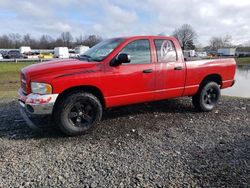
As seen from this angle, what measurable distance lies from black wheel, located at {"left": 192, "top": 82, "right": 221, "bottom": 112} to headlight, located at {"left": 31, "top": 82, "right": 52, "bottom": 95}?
3.72 m

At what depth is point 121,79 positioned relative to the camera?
5.24 m

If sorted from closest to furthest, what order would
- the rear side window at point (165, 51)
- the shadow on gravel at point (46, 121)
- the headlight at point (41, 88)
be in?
the headlight at point (41, 88)
the shadow on gravel at point (46, 121)
the rear side window at point (165, 51)

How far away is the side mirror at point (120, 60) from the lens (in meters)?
5.03

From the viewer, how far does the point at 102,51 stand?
5594 millimetres

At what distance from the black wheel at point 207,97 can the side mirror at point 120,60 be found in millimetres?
2403

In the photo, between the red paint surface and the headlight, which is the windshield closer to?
the red paint surface

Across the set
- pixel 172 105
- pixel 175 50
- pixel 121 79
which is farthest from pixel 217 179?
pixel 172 105

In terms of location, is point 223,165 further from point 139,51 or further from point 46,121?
point 46,121

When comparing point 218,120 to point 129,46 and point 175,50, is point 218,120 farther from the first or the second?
point 129,46

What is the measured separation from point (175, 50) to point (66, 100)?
9.26ft

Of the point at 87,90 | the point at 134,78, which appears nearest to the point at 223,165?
the point at 134,78

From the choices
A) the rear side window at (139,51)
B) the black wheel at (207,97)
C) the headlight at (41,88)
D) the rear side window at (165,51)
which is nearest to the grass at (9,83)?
the headlight at (41,88)

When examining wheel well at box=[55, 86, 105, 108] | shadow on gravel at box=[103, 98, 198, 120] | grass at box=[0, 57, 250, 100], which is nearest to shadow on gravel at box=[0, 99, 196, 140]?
shadow on gravel at box=[103, 98, 198, 120]

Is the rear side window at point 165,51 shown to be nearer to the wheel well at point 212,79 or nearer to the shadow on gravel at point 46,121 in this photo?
the wheel well at point 212,79
